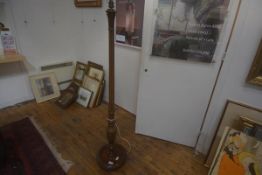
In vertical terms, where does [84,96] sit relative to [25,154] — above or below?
above

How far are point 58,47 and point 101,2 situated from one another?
3.58ft

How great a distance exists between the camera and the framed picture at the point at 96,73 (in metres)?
2.57

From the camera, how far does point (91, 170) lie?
5.25ft

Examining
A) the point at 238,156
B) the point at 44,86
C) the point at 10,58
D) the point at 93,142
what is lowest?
the point at 93,142

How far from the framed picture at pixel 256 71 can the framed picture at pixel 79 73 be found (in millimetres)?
2291

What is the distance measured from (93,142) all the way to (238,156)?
4.78ft

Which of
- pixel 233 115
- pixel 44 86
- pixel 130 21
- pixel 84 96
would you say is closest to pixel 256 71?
pixel 233 115

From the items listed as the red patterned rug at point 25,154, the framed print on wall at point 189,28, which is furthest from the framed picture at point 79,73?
the framed print on wall at point 189,28

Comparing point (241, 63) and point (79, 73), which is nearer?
point (241, 63)

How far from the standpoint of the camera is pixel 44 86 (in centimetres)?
271

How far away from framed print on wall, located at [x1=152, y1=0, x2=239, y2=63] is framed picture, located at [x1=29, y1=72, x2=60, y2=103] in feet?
6.42

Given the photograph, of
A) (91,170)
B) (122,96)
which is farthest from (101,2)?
(91,170)

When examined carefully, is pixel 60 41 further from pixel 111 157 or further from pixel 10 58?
pixel 111 157

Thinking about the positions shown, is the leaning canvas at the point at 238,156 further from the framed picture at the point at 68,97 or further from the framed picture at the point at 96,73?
the framed picture at the point at 68,97
